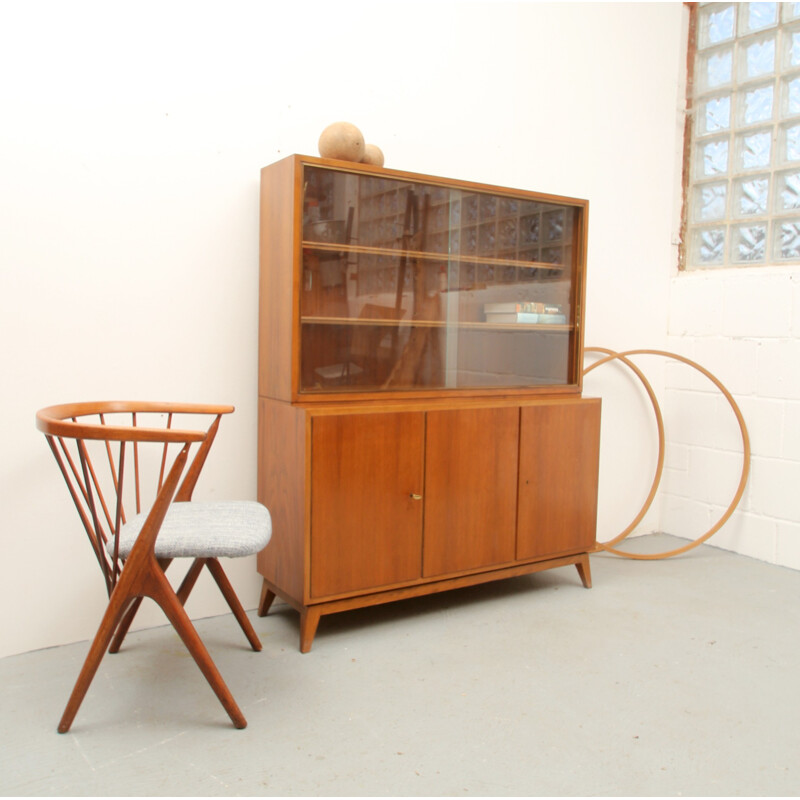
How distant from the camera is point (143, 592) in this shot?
192cm

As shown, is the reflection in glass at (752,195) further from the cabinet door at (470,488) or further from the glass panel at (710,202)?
the cabinet door at (470,488)

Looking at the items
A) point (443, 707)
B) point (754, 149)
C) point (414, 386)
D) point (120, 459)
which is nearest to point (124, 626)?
point (120, 459)

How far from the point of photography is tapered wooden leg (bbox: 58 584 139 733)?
188 cm

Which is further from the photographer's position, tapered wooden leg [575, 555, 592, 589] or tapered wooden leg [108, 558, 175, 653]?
tapered wooden leg [575, 555, 592, 589]

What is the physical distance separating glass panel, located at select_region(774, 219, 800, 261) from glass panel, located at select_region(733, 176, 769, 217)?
131 mm

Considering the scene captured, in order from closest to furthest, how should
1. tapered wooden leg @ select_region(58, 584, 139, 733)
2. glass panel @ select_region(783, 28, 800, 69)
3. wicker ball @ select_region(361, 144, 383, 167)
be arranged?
tapered wooden leg @ select_region(58, 584, 139, 733) → wicker ball @ select_region(361, 144, 383, 167) → glass panel @ select_region(783, 28, 800, 69)

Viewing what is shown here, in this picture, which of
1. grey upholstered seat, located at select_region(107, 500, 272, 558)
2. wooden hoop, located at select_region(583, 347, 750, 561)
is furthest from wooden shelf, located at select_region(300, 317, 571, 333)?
grey upholstered seat, located at select_region(107, 500, 272, 558)

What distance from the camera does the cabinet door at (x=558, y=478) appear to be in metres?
2.97

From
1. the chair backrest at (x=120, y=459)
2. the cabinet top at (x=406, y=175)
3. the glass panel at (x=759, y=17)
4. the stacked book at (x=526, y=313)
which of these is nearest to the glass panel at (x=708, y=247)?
the glass panel at (x=759, y=17)

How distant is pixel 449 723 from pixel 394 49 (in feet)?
8.19

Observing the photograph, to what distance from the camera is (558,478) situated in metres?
3.06

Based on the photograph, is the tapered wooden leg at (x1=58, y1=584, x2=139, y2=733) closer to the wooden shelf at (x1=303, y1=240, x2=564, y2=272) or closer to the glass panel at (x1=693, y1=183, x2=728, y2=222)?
the wooden shelf at (x1=303, y1=240, x2=564, y2=272)

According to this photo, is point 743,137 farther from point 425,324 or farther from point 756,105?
point 425,324

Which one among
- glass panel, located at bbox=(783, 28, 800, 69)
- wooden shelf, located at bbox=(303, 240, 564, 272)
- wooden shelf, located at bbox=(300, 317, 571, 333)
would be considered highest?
glass panel, located at bbox=(783, 28, 800, 69)
